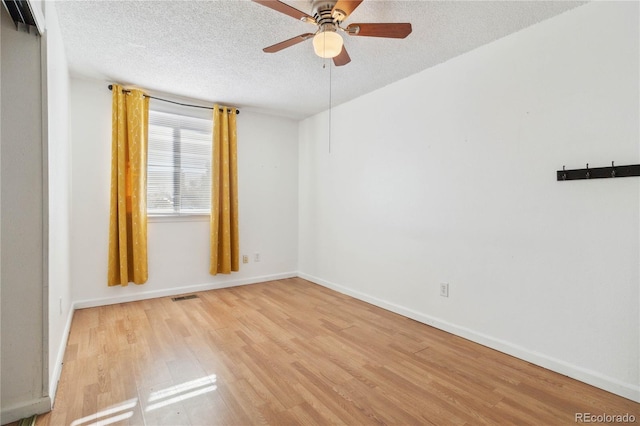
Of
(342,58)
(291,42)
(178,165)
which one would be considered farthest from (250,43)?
(178,165)

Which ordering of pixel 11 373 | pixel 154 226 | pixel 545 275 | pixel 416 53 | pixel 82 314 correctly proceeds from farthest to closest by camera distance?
pixel 154 226 → pixel 82 314 → pixel 416 53 → pixel 545 275 → pixel 11 373

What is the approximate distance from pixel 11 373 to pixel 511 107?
3.51 m

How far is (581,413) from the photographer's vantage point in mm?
1706

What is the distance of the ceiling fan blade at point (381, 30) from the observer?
1855 mm

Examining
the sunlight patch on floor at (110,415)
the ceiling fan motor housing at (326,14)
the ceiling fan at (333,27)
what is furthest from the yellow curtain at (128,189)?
the ceiling fan motor housing at (326,14)

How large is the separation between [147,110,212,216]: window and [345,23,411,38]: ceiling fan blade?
2.72 m

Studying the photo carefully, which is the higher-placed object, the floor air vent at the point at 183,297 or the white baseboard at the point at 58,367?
the white baseboard at the point at 58,367

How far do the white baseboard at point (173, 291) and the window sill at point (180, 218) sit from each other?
84 centimetres

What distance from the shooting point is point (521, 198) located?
91.3 inches

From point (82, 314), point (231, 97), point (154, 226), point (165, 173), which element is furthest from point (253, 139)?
point (82, 314)

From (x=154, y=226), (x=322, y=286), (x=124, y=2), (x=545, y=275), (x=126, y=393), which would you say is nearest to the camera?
(x=126, y=393)

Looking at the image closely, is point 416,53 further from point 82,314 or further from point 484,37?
point 82,314

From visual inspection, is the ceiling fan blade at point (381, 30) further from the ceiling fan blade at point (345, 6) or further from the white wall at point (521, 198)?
the white wall at point (521, 198)

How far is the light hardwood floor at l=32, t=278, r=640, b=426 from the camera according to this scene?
169cm
